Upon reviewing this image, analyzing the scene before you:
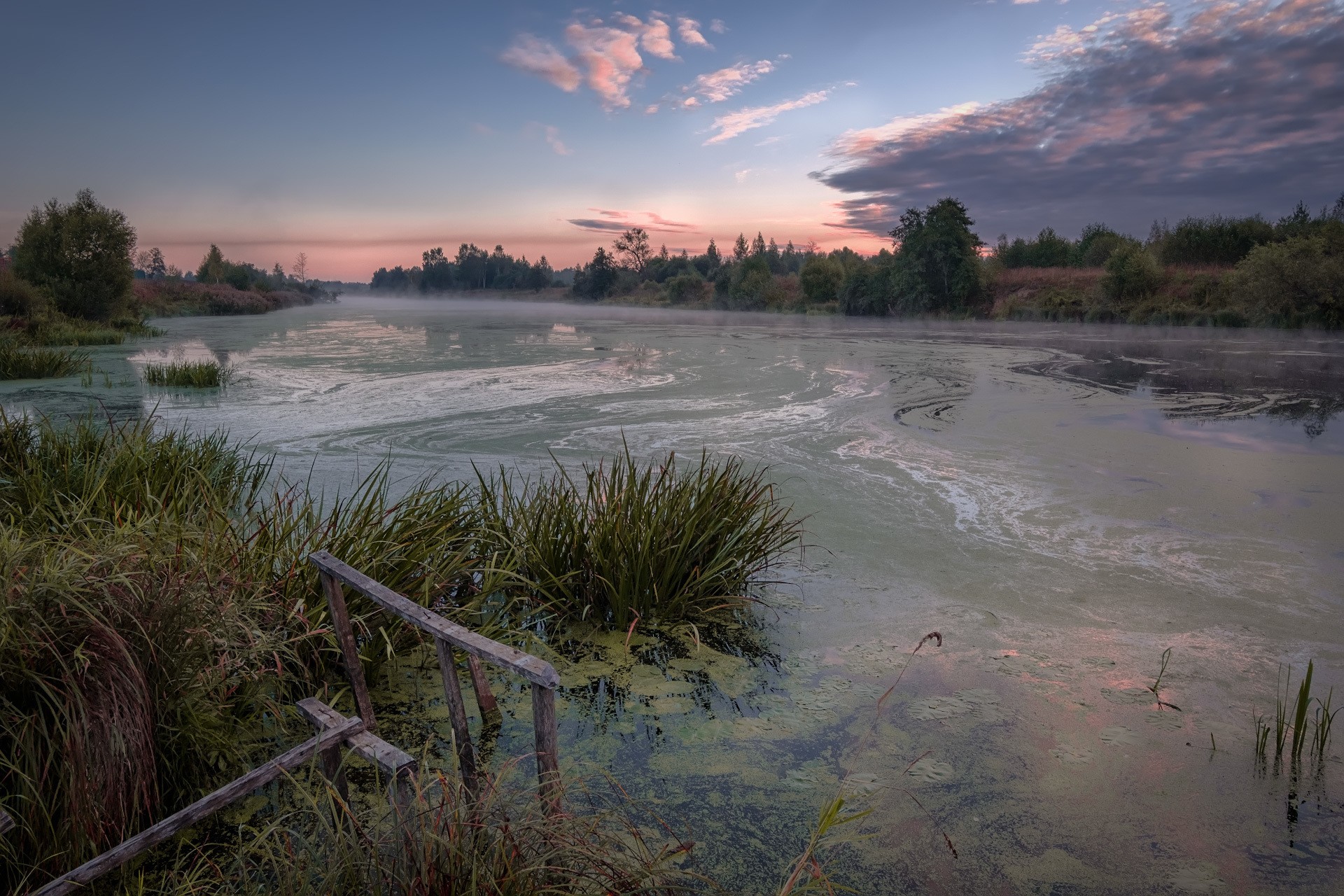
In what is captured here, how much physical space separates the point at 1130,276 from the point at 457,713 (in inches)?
1405

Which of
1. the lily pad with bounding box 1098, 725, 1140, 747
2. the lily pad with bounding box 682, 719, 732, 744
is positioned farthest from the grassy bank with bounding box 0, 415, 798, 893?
the lily pad with bounding box 1098, 725, 1140, 747

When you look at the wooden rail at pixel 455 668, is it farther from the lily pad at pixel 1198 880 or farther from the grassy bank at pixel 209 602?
the lily pad at pixel 1198 880

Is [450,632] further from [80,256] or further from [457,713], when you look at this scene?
[80,256]

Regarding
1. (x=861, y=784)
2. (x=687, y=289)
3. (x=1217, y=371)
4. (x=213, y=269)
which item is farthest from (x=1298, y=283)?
(x=213, y=269)

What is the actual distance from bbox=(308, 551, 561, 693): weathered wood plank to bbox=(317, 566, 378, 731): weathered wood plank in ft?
0.09

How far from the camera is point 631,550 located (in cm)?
372

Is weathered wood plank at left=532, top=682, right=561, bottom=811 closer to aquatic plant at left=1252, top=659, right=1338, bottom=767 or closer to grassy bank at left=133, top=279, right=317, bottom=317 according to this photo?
aquatic plant at left=1252, top=659, right=1338, bottom=767

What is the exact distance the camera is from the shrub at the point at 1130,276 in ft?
104

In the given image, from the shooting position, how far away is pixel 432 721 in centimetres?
289

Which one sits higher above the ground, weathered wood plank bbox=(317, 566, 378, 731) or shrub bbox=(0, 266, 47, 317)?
shrub bbox=(0, 266, 47, 317)

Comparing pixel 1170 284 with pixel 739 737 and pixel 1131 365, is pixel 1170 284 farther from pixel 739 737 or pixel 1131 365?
pixel 739 737

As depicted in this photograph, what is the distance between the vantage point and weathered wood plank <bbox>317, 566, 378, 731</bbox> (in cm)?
248

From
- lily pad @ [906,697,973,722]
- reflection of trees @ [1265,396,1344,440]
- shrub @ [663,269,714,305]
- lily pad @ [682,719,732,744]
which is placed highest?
shrub @ [663,269,714,305]

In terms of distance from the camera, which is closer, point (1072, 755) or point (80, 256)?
point (1072, 755)
